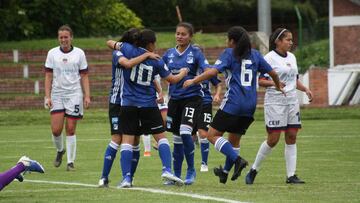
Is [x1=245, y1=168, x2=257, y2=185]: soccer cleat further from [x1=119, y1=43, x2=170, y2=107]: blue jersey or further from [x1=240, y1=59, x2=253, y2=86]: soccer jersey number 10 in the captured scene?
[x1=119, y1=43, x2=170, y2=107]: blue jersey

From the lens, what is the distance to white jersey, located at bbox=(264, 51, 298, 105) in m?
13.5

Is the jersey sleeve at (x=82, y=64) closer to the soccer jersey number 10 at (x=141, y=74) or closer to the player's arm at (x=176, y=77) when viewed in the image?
the player's arm at (x=176, y=77)

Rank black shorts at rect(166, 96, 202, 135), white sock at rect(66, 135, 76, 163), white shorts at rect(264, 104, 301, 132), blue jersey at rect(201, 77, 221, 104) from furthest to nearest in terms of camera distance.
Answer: white sock at rect(66, 135, 76, 163)
blue jersey at rect(201, 77, 221, 104)
black shorts at rect(166, 96, 202, 135)
white shorts at rect(264, 104, 301, 132)

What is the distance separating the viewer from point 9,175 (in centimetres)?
1181

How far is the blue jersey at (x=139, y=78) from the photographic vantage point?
12.7 m

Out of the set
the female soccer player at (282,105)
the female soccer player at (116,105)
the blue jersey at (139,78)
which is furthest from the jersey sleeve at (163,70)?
the female soccer player at (282,105)

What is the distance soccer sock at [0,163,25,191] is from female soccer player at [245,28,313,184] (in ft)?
10.1

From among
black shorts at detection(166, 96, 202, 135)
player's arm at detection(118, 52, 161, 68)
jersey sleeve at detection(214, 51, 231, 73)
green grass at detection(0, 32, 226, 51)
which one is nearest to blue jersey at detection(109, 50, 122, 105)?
player's arm at detection(118, 52, 161, 68)

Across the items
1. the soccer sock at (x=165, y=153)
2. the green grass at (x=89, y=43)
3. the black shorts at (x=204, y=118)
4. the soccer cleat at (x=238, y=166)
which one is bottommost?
the soccer cleat at (x=238, y=166)

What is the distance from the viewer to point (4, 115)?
3125 cm

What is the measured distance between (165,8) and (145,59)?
122 ft

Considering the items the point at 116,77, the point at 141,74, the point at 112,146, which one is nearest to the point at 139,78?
the point at 141,74

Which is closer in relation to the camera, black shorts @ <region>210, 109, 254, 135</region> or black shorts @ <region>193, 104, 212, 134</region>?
black shorts @ <region>210, 109, 254, 135</region>

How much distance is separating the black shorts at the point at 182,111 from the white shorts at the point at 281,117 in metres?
0.97
